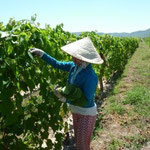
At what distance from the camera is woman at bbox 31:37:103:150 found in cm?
294

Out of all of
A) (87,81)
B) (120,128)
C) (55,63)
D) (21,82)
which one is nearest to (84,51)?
(87,81)

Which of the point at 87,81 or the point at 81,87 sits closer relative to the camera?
the point at 87,81

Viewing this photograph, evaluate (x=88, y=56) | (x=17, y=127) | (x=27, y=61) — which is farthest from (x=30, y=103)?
(x=88, y=56)

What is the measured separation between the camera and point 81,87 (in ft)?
10.1

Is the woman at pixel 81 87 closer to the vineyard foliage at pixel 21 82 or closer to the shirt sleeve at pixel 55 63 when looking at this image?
the shirt sleeve at pixel 55 63

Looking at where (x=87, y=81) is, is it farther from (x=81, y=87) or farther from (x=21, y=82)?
(x=21, y=82)

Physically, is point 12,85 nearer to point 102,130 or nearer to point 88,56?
point 88,56

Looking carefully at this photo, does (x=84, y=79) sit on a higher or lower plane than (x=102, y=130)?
higher

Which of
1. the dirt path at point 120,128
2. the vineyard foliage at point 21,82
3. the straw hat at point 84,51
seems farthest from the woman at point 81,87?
the dirt path at point 120,128

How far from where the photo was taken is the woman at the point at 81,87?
294cm

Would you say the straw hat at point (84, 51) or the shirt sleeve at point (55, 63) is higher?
the straw hat at point (84, 51)

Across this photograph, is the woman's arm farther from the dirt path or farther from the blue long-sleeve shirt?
the dirt path

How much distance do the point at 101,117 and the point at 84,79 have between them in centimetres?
320

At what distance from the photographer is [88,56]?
119 inches
